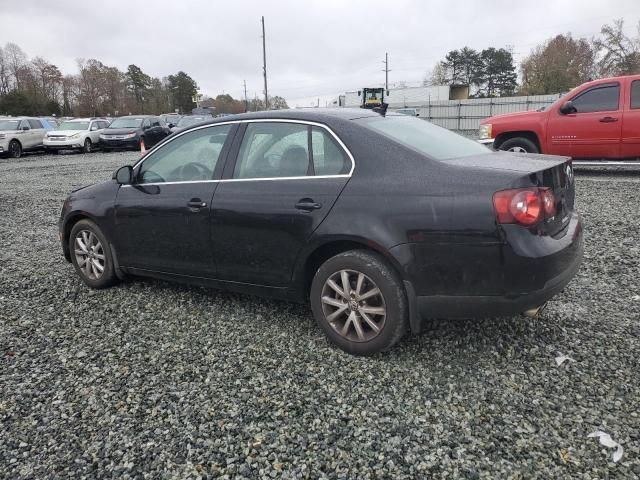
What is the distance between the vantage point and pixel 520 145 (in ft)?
32.2

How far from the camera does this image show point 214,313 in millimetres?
3998

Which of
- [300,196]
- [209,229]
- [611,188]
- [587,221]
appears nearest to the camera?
[300,196]

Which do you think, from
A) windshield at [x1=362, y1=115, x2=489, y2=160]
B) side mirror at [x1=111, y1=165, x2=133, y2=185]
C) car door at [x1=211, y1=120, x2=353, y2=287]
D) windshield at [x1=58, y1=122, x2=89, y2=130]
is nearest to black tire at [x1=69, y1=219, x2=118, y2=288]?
side mirror at [x1=111, y1=165, x2=133, y2=185]

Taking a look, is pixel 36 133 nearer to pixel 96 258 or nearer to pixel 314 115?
pixel 96 258

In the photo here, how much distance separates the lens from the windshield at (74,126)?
22.5m

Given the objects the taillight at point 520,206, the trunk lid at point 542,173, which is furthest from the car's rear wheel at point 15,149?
the taillight at point 520,206

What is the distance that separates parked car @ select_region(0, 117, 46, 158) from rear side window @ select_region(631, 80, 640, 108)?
827 inches

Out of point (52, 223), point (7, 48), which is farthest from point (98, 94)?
point (52, 223)

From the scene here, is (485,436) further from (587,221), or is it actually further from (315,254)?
(587,221)

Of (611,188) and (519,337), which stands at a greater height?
(611,188)

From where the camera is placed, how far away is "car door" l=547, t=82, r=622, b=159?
9.16 meters

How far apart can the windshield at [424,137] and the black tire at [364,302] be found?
0.77 m

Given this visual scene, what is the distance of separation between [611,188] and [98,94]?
257 feet

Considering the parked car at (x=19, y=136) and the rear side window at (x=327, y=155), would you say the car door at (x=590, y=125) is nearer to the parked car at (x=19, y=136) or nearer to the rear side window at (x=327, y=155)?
the rear side window at (x=327, y=155)
